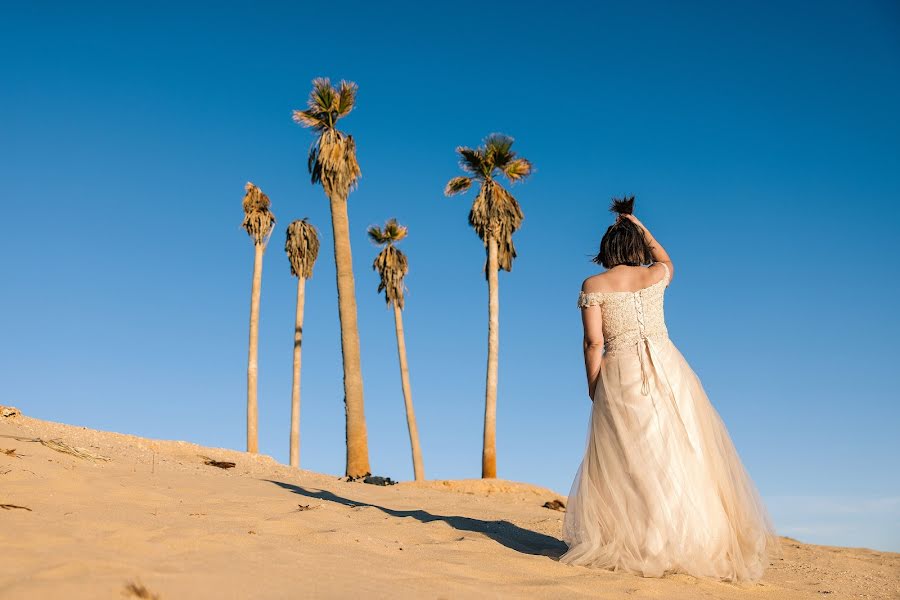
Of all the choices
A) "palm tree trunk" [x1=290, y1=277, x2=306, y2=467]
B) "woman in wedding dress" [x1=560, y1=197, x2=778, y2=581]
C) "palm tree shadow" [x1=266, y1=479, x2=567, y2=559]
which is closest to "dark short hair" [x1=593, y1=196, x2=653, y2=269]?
"woman in wedding dress" [x1=560, y1=197, x2=778, y2=581]

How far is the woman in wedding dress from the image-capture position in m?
5.96

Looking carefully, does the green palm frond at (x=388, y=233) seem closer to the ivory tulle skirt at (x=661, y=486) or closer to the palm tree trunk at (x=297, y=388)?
the palm tree trunk at (x=297, y=388)

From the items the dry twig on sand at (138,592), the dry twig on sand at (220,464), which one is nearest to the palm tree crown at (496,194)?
the dry twig on sand at (220,464)

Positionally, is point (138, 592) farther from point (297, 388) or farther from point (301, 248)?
point (301, 248)

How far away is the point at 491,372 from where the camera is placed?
26.3 metres

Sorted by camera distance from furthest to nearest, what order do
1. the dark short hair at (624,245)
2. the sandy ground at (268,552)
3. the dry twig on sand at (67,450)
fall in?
the dry twig on sand at (67,450)
the dark short hair at (624,245)
the sandy ground at (268,552)

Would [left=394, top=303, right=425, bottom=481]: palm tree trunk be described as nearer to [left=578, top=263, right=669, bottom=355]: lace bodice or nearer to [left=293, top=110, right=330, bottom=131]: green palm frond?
[left=293, top=110, right=330, bottom=131]: green palm frond

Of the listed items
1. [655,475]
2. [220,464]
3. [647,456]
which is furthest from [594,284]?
[220,464]

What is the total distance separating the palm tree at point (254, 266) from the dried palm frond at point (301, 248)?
7.09 feet

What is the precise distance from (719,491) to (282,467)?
1188 cm

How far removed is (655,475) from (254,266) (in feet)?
88.6

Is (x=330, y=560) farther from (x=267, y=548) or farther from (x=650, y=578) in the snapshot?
(x=650, y=578)

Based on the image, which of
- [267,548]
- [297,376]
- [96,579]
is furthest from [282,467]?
[297,376]

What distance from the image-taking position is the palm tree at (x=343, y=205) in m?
21.8
